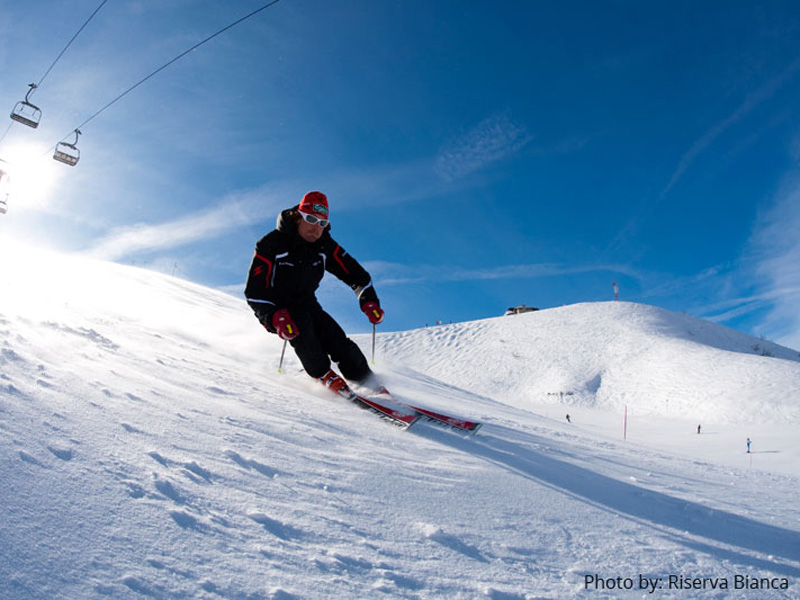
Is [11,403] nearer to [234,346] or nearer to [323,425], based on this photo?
[323,425]

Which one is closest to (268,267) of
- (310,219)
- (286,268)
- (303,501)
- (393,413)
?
(286,268)

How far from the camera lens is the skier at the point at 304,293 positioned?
14.9 ft

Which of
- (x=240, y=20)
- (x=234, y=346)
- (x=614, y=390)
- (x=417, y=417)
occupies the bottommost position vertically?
(x=417, y=417)

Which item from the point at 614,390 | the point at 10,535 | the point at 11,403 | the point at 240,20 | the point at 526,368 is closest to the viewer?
the point at 10,535

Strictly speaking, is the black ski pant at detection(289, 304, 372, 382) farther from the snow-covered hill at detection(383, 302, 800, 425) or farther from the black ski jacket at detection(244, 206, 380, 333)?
the snow-covered hill at detection(383, 302, 800, 425)

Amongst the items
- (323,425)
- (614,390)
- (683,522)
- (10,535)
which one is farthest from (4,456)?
(614,390)

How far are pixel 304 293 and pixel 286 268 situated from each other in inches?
14.5

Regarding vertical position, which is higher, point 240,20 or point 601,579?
point 240,20

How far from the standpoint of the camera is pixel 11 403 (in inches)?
77.7

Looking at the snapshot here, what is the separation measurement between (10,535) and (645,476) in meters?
3.79

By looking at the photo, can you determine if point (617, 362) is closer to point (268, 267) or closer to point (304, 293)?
point (304, 293)

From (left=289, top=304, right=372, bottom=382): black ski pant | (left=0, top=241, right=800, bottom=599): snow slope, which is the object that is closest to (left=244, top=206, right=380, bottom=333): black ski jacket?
(left=289, top=304, right=372, bottom=382): black ski pant

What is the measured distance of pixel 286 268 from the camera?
4.81 meters

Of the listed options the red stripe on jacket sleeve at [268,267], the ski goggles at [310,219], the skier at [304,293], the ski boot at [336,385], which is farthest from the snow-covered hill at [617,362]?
the red stripe on jacket sleeve at [268,267]
